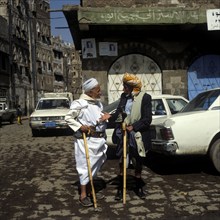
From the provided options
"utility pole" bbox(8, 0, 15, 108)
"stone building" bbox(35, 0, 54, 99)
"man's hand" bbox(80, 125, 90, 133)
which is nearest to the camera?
"man's hand" bbox(80, 125, 90, 133)

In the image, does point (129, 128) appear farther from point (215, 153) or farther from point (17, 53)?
point (17, 53)

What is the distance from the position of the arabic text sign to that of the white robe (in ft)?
28.1

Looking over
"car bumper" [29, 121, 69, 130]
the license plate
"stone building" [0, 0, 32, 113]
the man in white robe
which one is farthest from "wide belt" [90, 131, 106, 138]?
"stone building" [0, 0, 32, 113]

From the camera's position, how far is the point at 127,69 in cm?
1432

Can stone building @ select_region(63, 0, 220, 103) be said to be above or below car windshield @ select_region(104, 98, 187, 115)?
above

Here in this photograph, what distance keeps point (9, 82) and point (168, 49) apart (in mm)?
29382

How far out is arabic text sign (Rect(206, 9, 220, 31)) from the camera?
40.0ft

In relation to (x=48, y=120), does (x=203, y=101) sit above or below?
Answer: above

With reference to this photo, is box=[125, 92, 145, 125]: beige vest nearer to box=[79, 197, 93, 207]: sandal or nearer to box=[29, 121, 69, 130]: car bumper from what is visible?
box=[79, 197, 93, 207]: sandal

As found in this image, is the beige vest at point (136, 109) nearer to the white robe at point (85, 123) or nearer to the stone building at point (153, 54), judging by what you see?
the white robe at point (85, 123)

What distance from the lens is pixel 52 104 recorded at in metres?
16.5

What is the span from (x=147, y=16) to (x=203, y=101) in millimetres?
6279

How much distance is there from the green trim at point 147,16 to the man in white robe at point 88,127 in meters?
7.85

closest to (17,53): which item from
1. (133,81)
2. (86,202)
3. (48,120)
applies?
(48,120)
